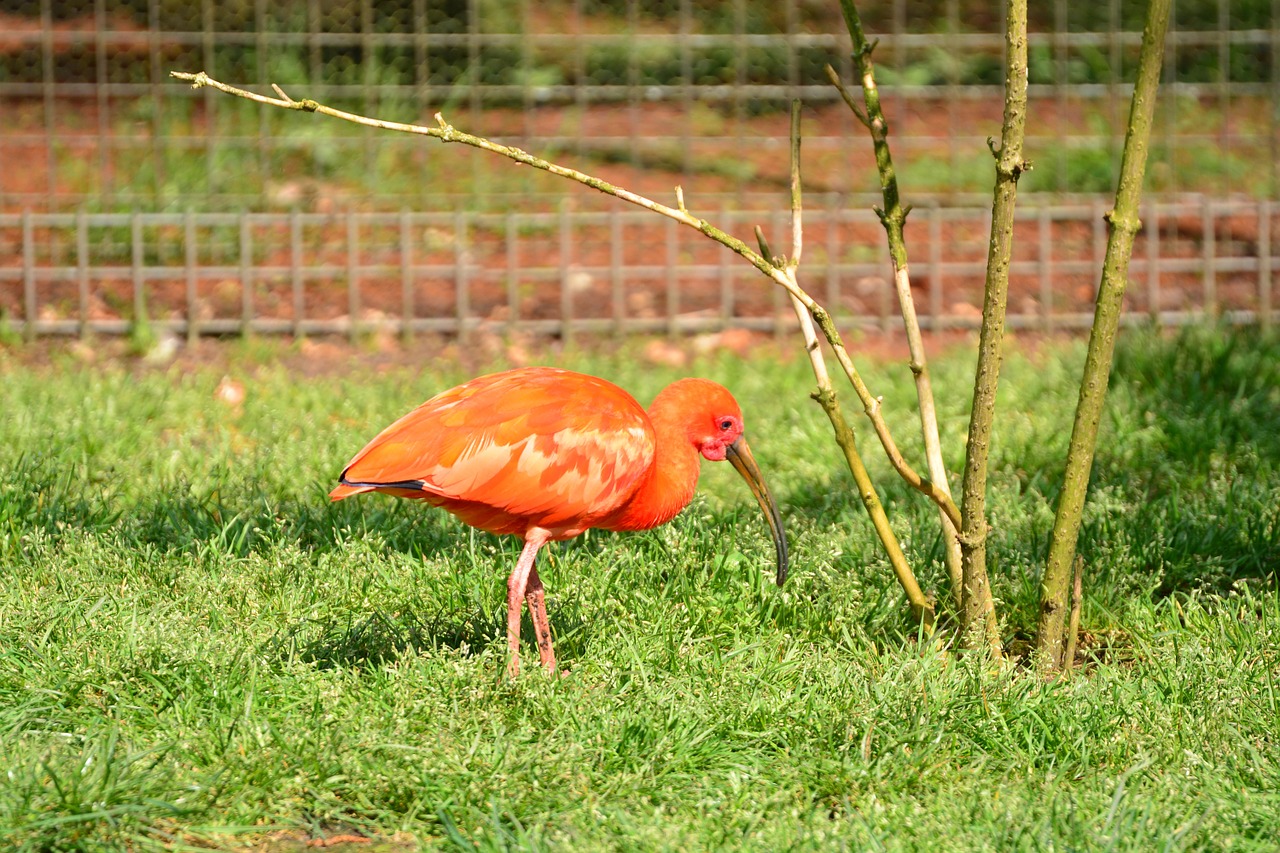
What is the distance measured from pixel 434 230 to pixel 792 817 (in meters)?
7.00

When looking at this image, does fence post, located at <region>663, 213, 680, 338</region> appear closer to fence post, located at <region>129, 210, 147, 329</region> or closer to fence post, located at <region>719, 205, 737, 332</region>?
fence post, located at <region>719, 205, 737, 332</region>

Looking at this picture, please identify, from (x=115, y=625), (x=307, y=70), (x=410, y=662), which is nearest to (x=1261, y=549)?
(x=410, y=662)

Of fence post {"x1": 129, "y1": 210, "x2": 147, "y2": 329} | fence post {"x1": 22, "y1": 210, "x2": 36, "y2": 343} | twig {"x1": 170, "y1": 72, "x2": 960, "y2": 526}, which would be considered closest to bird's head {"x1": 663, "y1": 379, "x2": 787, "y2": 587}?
twig {"x1": 170, "y1": 72, "x2": 960, "y2": 526}

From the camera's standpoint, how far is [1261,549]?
454 cm

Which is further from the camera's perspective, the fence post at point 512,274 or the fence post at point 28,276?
the fence post at point 512,274

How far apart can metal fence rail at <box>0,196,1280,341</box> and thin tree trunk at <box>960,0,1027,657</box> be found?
3881 mm

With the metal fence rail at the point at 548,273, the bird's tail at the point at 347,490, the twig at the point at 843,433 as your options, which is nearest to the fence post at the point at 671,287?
the metal fence rail at the point at 548,273

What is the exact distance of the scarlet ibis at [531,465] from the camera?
371 centimetres

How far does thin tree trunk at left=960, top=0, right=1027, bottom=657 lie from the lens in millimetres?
3539

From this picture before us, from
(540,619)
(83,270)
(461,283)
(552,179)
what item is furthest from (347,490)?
(552,179)

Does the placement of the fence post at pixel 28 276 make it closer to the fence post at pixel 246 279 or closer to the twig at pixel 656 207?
the fence post at pixel 246 279

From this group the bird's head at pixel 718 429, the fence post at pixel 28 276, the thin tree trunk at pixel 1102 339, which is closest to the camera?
the thin tree trunk at pixel 1102 339

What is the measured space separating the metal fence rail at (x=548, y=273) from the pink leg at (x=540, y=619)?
4.37 meters

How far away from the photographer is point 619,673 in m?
3.72
